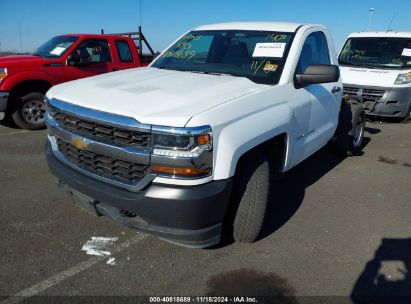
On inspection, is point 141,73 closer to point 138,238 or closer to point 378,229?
point 138,238

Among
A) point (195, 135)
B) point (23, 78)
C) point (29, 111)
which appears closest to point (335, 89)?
point (195, 135)

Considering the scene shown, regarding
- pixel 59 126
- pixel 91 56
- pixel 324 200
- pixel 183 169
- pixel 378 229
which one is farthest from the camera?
pixel 91 56

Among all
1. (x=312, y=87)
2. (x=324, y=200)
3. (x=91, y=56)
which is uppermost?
(x=312, y=87)

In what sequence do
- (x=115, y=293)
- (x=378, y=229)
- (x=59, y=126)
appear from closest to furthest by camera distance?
(x=115, y=293), (x=59, y=126), (x=378, y=229)

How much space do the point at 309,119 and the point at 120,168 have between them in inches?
82.7

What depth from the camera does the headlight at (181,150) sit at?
2473 mm

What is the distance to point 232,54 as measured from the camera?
4.04 m

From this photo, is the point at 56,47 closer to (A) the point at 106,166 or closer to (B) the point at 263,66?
(B) the point at 263,66

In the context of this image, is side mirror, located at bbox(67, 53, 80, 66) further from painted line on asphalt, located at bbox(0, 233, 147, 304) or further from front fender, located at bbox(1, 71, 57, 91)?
painted line on asphalt, located at bbox(0, 233, 147, 304)

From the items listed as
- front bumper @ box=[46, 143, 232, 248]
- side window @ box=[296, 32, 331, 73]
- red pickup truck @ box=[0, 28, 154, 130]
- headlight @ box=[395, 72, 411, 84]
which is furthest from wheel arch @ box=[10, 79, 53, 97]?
headlight @ box=[395, 72, 411, 84]

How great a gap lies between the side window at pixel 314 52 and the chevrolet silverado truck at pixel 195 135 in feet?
0.09

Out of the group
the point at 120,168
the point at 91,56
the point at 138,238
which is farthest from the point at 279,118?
the point at 91,56

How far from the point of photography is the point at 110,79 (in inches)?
138

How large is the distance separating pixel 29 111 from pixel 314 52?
212 inches
